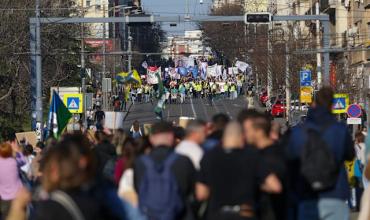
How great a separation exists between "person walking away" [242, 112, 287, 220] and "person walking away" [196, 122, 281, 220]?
1.77 feet

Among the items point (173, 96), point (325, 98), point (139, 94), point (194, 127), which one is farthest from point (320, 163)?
point (139, 94)

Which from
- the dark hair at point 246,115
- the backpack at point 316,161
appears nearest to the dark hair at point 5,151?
the dark hair at point 246,115

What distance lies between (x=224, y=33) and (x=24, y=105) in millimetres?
63893

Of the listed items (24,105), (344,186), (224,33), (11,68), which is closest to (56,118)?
(344,186)

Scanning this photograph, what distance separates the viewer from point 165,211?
33.5 feet

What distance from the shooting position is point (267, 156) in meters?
9.95

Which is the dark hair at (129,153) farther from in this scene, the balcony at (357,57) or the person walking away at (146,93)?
the person walking away at (146,93)

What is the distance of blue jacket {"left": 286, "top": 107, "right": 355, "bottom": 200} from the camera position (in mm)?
10477

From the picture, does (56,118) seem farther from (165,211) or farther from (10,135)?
(165,211)

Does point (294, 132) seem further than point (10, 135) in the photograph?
No

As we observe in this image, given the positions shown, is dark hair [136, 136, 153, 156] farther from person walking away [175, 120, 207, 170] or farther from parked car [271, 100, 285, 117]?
parked car [271, 100, 285, 117]

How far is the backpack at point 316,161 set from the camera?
33.6 ft

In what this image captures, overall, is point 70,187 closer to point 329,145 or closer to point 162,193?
point 162,193

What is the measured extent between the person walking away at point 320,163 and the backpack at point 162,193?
112cm
